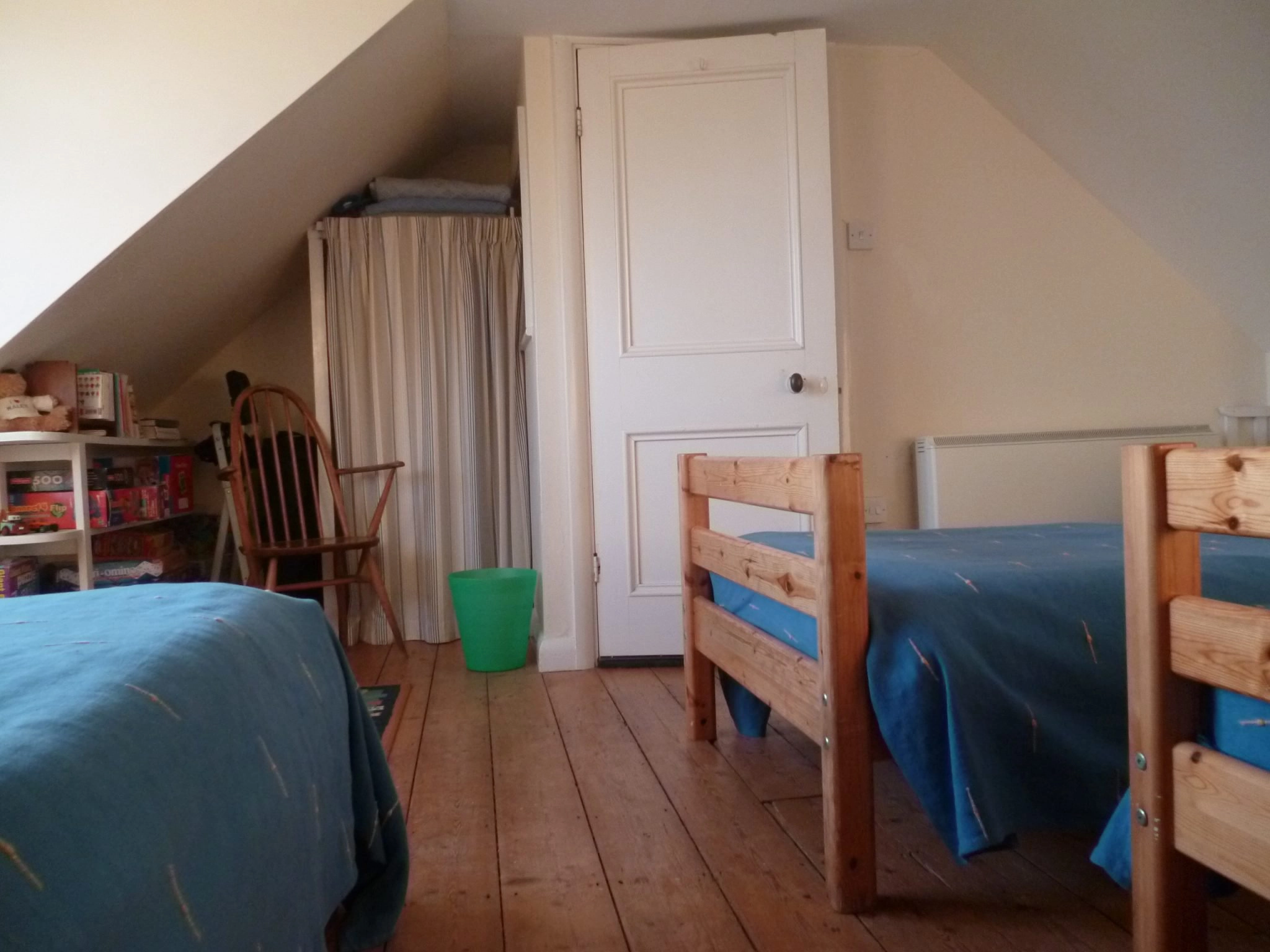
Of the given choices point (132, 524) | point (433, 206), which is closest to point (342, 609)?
point (132, 524)

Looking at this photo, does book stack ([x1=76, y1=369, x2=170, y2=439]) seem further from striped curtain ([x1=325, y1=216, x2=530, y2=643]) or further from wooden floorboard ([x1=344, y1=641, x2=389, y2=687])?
wooden floorboard ([x1=344, y1=641, x2=389, y2=687])

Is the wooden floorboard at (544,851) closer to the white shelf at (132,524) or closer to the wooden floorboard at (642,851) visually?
the wooden floorboard at (642,851)

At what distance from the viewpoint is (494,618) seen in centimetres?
284

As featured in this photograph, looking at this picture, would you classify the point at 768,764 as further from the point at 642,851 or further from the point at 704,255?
the point at 704,255

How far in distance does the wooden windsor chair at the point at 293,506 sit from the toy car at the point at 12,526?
557mm

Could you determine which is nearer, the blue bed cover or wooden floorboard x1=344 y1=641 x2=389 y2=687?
the blue bed cover

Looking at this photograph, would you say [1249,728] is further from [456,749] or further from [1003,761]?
[456,749]

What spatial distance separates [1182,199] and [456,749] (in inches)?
104

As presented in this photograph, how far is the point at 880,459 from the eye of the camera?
124 inches

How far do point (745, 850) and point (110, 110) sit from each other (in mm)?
2211

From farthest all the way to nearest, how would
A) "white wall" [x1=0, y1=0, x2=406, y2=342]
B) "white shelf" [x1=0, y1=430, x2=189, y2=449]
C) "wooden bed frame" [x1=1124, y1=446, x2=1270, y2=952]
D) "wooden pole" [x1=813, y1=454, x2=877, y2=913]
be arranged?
"white shelf" [x1=0, y1=430, x2=189, y2=449] < "white wall" [x1=0, y1=0, x2=406, y2=342] < "wooden pole" [x1=813, y1=454, x2=877, y2=913] < "wooden bed frame" [x1=1124, y1=446, x2=1270, y2=952]

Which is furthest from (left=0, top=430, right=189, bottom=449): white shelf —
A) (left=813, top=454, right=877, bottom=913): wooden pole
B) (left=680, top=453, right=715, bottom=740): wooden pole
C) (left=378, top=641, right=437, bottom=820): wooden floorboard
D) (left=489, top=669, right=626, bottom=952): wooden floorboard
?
(left=813, top=454, right=877, bottom=913): wooden pole

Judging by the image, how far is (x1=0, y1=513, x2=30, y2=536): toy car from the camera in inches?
96.1

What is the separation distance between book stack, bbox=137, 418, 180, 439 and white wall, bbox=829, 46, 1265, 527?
7.84ft
